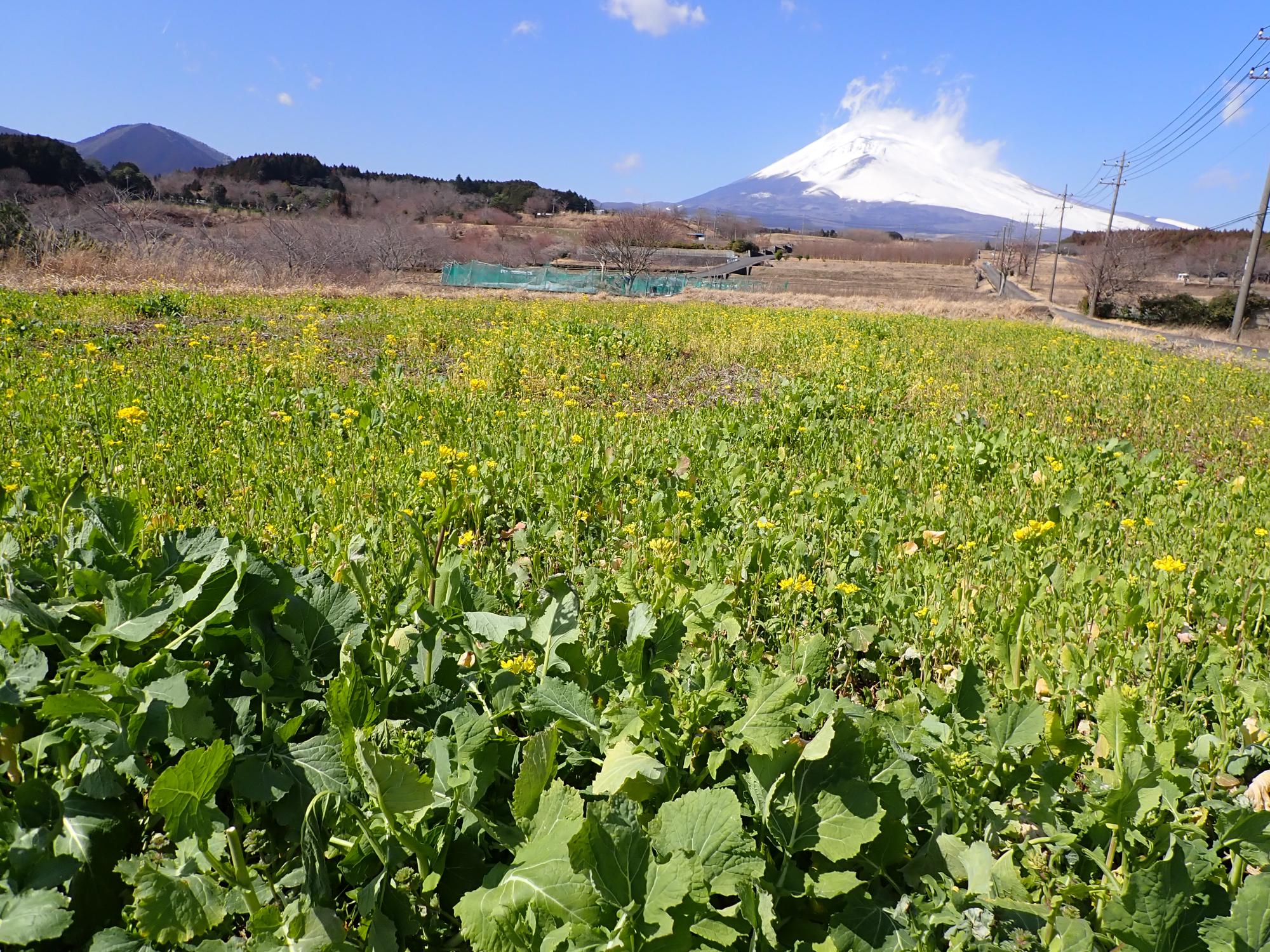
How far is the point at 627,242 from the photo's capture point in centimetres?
4853

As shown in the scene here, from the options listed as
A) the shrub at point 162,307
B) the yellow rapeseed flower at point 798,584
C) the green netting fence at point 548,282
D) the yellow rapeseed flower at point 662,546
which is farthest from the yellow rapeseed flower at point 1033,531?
the green netting fence at point 548,282

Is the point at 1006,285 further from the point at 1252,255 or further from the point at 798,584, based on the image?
the point at 798,584

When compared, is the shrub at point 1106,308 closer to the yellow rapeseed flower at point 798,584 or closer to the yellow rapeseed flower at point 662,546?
the yellow rapeseed flower at point 798,584

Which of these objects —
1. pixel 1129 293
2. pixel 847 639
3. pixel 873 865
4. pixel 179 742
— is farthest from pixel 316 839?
pixel 1129 293

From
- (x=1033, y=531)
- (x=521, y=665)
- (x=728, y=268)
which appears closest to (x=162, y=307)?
(x=521, y=665)

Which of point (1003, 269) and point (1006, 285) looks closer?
point (1006, 285)

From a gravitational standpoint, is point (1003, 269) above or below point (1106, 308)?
above

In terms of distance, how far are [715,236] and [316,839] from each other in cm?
9327

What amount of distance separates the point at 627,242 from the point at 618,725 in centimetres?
4942

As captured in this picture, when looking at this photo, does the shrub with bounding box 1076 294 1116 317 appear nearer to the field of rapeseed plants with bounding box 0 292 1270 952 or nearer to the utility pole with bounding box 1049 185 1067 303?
the utility pole with bounding box 1049 185 1067 303

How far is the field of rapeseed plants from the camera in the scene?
1.26 metres

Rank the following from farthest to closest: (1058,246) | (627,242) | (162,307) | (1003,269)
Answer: (1003,269), (1058,246), (627,242), (162,307)

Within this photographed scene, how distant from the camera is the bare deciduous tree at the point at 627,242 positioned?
48.8 meters

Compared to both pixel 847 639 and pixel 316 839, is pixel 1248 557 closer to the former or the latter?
pixel 847 639
